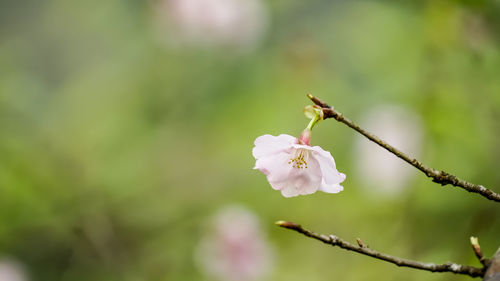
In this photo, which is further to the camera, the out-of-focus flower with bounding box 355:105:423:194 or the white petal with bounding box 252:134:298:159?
the out-of-focus flower with bounding box 355:105:423:194

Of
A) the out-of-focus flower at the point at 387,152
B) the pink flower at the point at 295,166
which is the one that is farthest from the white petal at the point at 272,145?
the out-of-focus flower at the point at 387,152

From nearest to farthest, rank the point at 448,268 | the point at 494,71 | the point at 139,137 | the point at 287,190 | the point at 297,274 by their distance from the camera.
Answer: the point at 448,268
the point at 287,190
the point at 494,71
the point at 297,274
the point at 139,137

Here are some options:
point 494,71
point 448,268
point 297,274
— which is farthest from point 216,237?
point 448,268

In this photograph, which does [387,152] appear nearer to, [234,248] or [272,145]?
[234,248]

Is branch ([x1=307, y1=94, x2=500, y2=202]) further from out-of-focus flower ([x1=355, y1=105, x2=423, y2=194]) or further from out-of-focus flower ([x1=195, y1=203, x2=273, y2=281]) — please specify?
out-of-focus flower ([x1=195, y1=203, x2=273, y2=281])

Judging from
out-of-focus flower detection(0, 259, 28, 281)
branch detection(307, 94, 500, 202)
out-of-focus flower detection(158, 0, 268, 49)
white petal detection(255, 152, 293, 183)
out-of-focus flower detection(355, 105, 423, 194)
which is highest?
out-of-focus flower detection(158, 0, 268, 49)

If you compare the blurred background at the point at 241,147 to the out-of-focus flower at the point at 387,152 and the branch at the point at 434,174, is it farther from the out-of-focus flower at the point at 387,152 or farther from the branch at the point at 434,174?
the branch at the point at 434,174

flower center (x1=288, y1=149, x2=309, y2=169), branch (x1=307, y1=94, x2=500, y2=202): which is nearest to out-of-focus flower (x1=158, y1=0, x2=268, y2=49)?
flower center (x1=288, y1=149, x2=309, y2=169)

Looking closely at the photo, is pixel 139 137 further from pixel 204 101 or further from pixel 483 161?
pixel 483 161

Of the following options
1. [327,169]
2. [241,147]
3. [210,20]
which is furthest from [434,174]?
[241,147]
